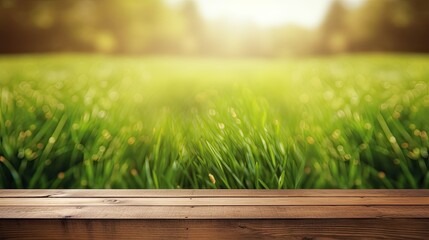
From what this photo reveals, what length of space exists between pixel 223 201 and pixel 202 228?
→ 200 millimetres

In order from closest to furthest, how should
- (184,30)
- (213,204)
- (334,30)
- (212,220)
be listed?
(212,220) → (213,204) → (184,30) → (334,30)

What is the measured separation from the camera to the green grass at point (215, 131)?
1959 mm

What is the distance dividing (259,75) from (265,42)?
0.19m

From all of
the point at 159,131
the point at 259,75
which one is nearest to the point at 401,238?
the point at 159,131

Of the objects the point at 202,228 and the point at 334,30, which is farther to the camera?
the point at 334,30

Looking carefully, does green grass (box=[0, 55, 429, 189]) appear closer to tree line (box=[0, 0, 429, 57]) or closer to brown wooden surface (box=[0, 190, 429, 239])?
tree line (box=[0, 0, 429, 57])

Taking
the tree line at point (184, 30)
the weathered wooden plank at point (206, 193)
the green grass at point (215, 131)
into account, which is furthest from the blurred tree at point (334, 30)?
the weathered wooden plank at point (206, 193)

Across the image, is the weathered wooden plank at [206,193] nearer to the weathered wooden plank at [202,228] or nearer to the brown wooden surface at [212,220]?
the brown wooden surface at [212,220]

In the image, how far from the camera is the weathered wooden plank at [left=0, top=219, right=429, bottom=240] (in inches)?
53.5

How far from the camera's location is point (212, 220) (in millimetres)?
1358

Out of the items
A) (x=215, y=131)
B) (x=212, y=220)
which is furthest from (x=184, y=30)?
(x=212, y=220)

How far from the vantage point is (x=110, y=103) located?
237 centimetres

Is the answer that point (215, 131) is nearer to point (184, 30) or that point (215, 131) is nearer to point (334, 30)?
point (184, 30)

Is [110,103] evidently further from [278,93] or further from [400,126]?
[400,126]
